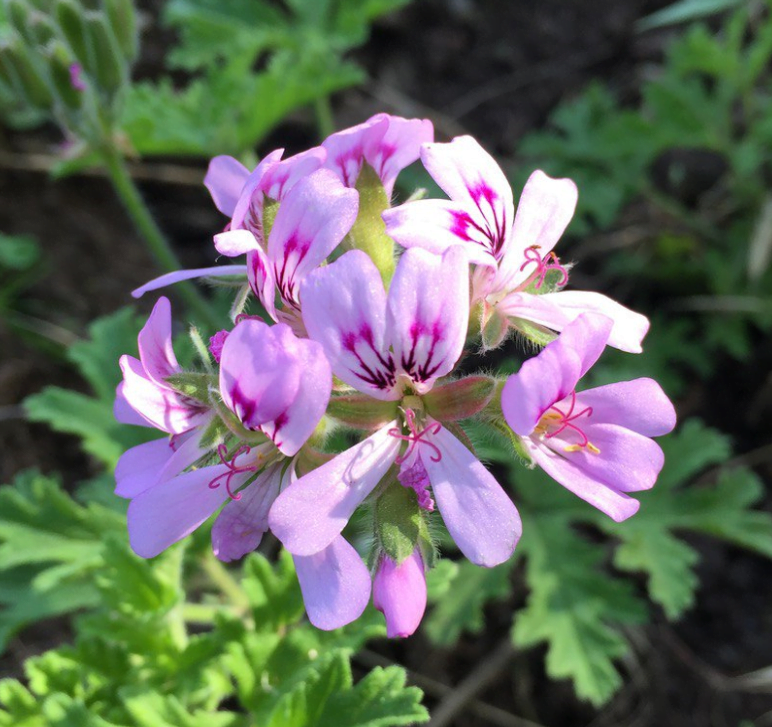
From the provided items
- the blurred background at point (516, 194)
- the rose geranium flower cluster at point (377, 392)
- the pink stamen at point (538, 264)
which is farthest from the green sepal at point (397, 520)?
the blurred background at point (516, 194)

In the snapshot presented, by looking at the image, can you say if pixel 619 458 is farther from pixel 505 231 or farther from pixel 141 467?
pixel 141 467

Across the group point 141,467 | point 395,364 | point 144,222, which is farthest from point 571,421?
point 144,222

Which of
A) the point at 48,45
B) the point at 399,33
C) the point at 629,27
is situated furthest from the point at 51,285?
the point at 629,27

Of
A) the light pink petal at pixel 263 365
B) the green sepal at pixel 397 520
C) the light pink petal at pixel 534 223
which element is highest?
the light pink petal at pixel 263 365

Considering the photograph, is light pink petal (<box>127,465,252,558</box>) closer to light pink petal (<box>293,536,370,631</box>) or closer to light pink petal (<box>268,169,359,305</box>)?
light pink petal (<box>293,536,370,631</box>)

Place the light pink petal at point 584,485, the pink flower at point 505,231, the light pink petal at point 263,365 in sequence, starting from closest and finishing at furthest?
the light pink petal at point 263,365
the light pink petal at point 584,485
the pink flower at point 505,231

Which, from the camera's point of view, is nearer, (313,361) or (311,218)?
(313,361)

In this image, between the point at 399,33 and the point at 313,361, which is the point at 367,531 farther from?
the point at 399,33

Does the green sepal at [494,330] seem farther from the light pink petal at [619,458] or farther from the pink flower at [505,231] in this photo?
the light pink petal at [619,458]
